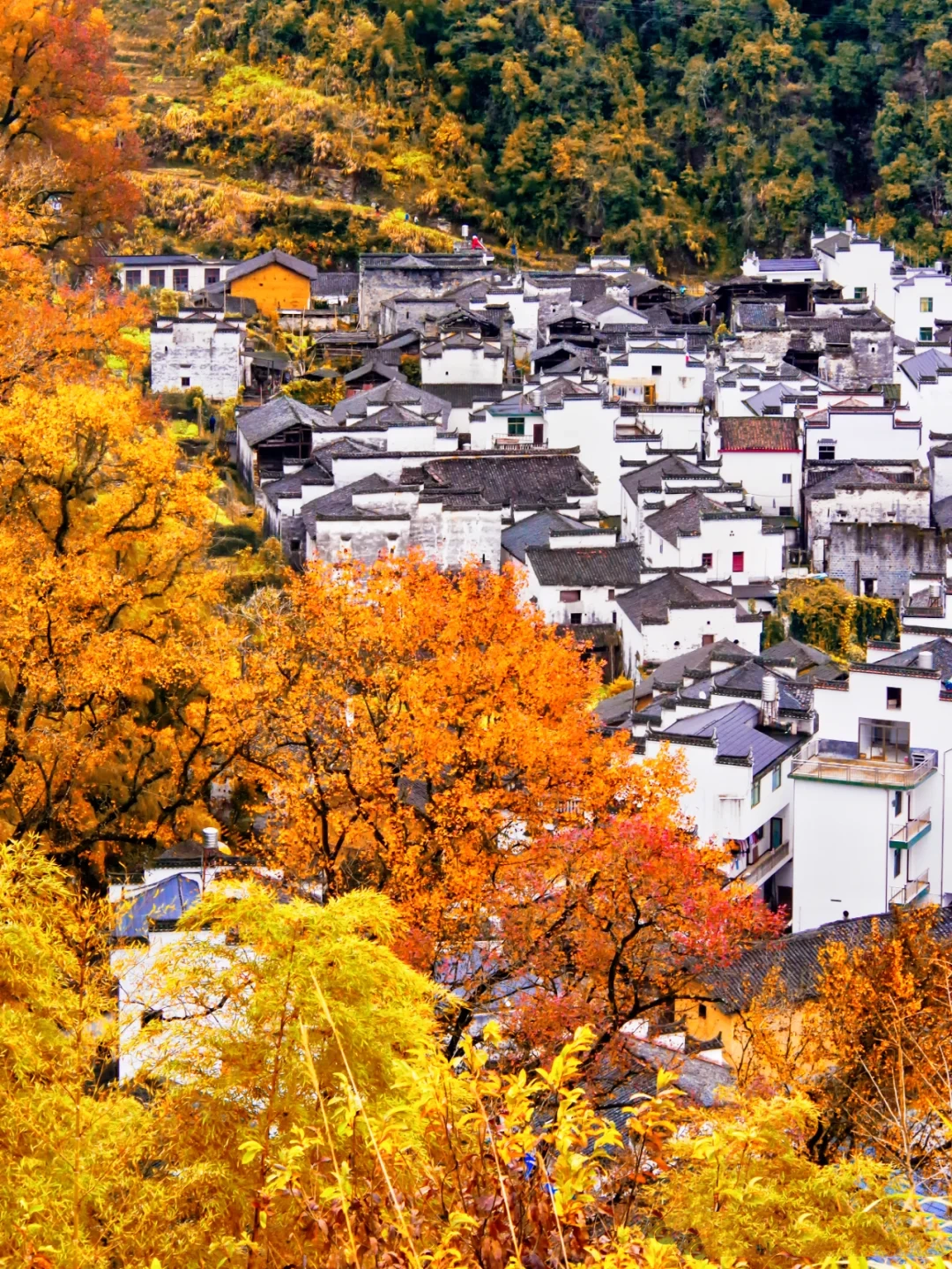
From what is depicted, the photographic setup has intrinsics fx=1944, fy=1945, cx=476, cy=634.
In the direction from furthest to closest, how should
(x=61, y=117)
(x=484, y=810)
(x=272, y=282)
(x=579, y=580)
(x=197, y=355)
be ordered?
(x=272, y=282)
(x=197, y=355)
(x=579, y=580)
(x=61, y=117)
(x=484, y=810)

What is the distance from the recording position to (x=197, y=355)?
4403 centimetres

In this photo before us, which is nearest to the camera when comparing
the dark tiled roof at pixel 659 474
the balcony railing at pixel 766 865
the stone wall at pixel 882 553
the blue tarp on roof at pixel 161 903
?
the blue tarp on roof at pixel 161 903

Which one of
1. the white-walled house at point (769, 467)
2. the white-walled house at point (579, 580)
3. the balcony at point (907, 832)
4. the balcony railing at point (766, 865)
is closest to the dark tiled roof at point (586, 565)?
the white-walled house at point (579, 580)

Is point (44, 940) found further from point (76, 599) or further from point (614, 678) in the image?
point (614, 678)

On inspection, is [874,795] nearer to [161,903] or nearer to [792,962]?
[792,962]

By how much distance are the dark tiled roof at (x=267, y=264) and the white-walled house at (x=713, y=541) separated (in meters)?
19.8

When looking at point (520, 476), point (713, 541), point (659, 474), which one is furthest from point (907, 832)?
point (520, 476)

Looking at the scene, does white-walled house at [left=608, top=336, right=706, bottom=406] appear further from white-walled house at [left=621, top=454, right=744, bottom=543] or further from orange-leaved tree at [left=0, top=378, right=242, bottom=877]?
orange-leaved tree at [left=0, top=378, right=242, bottom=877]

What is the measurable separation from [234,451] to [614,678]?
1210 centimetres

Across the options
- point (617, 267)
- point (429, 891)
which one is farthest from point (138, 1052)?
point (617, 267)

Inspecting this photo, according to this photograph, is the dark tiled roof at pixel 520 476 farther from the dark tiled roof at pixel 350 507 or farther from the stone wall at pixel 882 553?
the stone wall at pixel 882 553

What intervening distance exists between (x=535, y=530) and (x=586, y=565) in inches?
77.4

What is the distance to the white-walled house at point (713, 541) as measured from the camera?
35406 millimetres

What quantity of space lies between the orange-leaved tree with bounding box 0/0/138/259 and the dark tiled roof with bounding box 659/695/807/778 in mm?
10894
